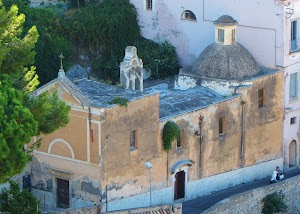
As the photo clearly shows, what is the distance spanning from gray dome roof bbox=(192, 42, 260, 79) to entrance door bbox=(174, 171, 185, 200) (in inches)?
193

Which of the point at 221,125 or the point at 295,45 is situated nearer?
the point at 221,125

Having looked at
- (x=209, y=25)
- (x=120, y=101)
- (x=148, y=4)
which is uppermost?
(x=148, y=4)

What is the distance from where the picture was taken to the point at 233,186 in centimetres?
6209

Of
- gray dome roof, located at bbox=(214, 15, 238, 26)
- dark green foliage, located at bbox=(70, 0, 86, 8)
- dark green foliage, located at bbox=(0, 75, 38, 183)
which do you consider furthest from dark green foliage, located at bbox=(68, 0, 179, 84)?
dark green foliage, located at bbox=(0, 75, 38, 183)

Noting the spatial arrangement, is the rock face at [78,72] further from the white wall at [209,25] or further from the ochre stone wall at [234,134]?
the ochre stone wall at [234,134]

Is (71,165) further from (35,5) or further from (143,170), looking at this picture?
(35,5)

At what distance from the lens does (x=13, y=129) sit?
47.4 metres

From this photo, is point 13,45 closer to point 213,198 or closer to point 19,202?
point 19,202

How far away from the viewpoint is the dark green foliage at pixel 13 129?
47375 millimetres

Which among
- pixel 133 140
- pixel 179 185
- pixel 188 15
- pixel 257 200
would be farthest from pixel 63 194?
pixel 188 15

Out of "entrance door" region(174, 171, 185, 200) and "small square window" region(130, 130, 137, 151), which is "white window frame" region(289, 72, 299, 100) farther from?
"small square window" region(130, 130, 137, 151)

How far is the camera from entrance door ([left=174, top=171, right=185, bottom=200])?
5975cm

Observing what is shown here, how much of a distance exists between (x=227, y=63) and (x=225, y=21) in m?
1.79

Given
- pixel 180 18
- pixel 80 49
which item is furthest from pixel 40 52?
pixel 180 18
